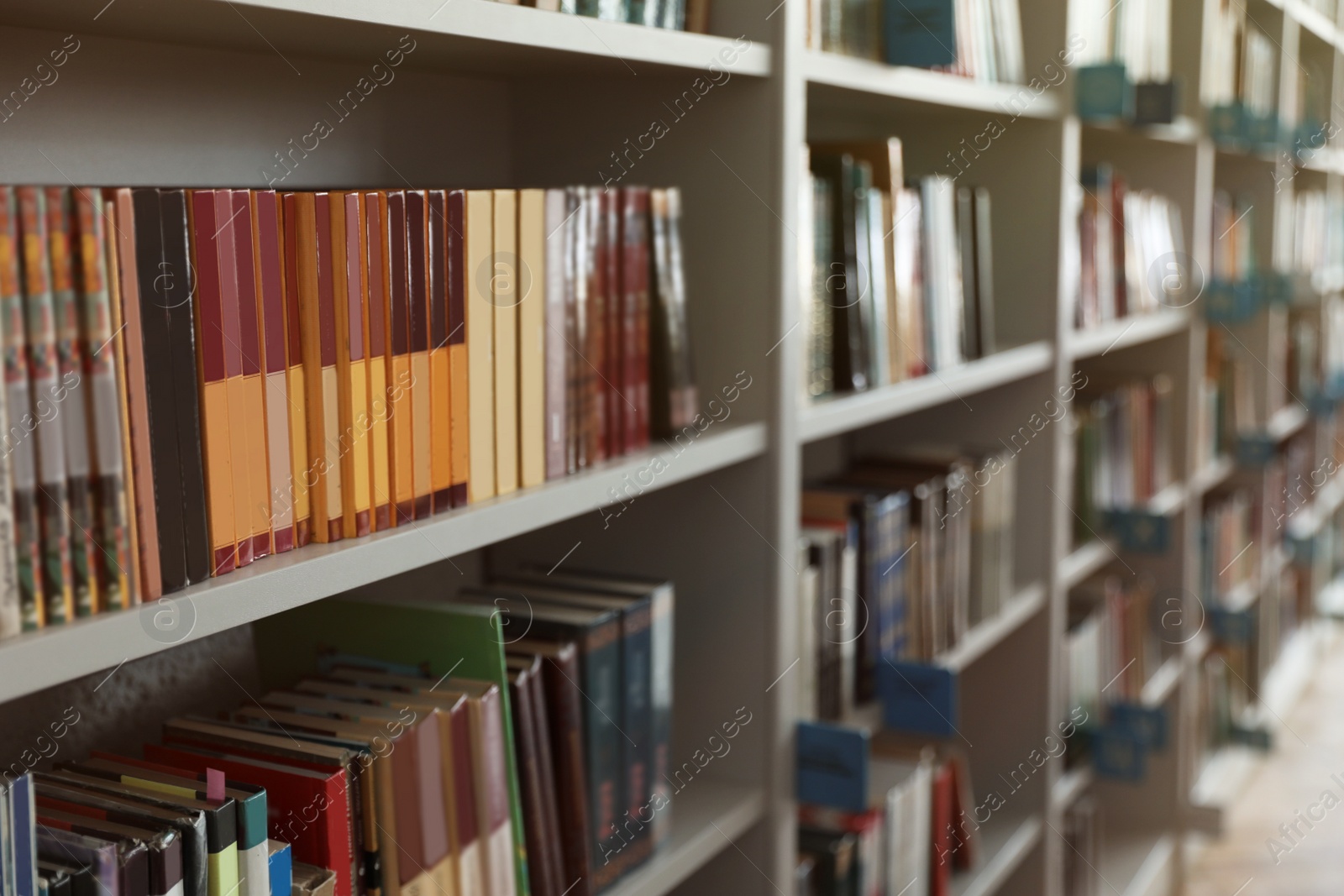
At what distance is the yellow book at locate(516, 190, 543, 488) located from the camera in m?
0.98

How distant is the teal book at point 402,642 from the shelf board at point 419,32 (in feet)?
1.43

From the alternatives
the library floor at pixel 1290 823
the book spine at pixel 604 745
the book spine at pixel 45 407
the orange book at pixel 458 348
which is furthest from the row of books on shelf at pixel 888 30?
the library floor at pixel 1290 823

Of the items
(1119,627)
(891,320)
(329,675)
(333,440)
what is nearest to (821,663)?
(891,320)

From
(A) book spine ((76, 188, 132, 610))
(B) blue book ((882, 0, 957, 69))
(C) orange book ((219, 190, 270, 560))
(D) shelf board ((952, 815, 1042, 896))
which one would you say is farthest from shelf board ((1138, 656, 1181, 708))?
(A) book spine ((76, 188, 132, 610))

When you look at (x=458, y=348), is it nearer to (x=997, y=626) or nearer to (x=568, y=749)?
(x=568, y=749)

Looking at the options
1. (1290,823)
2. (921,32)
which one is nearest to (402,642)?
(921,32)

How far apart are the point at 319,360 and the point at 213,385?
91mm

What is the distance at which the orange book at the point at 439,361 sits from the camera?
893 mm

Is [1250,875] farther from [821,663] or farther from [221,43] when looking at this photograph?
[221,43]

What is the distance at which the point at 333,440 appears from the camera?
84cm

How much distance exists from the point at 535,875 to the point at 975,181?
4.43 ft

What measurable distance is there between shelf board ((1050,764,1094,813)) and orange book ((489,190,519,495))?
4.81 feet

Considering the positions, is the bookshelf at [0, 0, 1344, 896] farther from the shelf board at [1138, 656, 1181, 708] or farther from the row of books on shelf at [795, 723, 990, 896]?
the shelf board at [1138, 656, 1181, 708]

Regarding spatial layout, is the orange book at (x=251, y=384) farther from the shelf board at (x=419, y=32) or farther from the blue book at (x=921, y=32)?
the blue book at (x=921, y=32)
